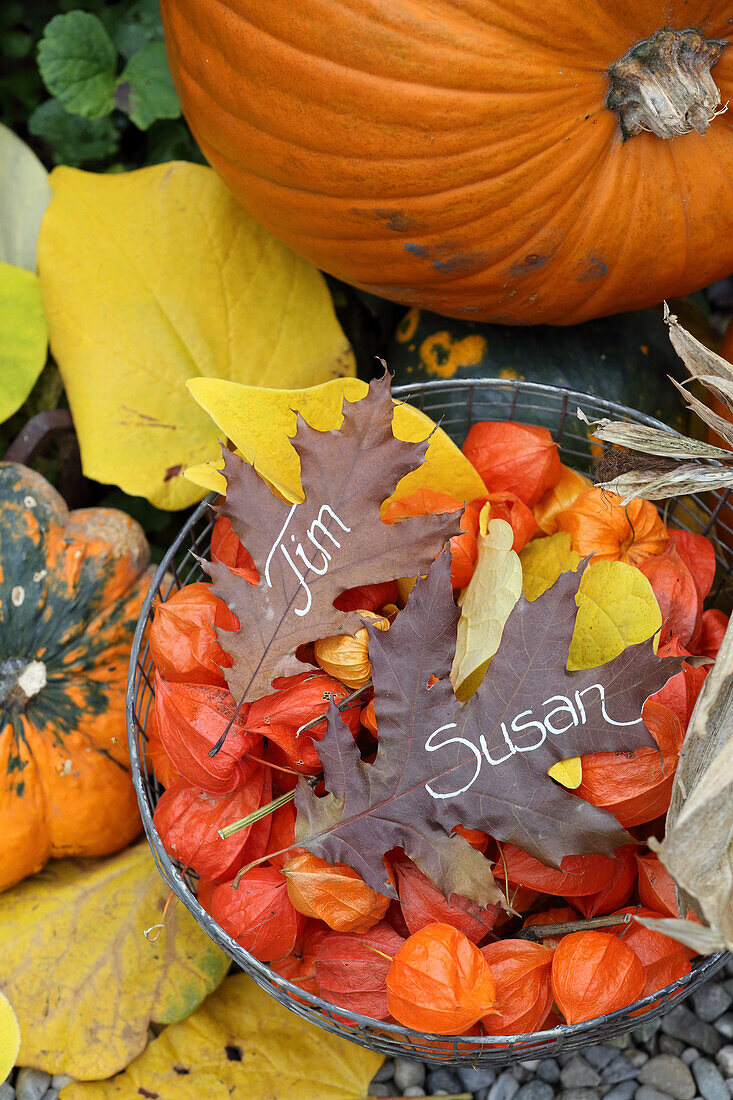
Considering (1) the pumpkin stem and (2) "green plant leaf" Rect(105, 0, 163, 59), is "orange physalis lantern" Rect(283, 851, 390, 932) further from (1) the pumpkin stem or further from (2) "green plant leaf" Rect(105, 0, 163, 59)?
(2) "green plant leaf" Rect(105, 0, 163, 59)

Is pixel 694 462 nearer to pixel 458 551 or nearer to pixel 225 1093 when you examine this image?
pixel 458 551

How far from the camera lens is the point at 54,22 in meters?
1.29

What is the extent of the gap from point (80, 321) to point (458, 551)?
0.72 metres

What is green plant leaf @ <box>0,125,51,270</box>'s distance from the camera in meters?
1.36

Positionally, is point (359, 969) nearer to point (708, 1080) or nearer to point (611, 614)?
point (611, 614)

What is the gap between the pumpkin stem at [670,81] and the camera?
0.89 meters

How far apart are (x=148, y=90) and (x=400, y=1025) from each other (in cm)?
129

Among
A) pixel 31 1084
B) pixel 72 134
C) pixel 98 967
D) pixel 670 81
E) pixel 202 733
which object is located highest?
pixel 670 81

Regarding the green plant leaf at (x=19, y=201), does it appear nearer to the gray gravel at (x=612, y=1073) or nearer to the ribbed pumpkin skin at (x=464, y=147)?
the ribbed pumpkin skin at (x=464, y=147)

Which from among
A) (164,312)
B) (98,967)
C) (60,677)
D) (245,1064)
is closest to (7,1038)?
(98,967)

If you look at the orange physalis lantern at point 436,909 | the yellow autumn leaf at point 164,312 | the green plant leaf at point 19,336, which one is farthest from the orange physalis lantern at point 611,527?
the green plant leaf at point 19,336

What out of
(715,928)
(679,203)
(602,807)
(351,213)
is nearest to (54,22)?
(351,213)

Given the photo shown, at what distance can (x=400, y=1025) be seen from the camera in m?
0.79

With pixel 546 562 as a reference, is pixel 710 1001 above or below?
below
